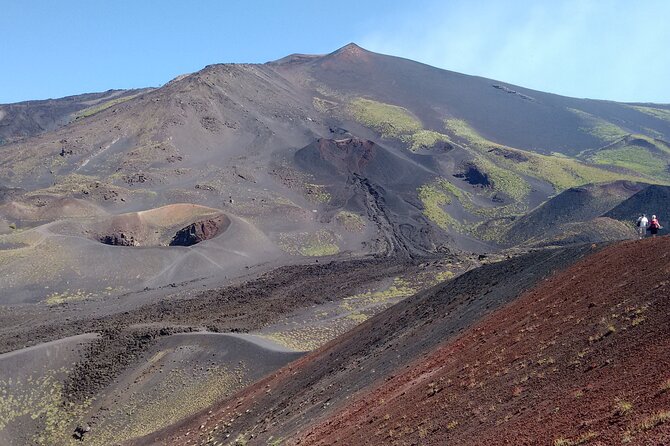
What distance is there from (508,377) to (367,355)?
36.7ft

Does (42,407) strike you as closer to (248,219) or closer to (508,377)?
(508,377)

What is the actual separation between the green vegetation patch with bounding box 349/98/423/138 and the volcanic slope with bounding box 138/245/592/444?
281ft

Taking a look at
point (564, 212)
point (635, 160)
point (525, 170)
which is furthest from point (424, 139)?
point (635, 160)

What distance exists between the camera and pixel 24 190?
3152 inches

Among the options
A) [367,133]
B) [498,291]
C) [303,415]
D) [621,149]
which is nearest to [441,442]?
[303,415]

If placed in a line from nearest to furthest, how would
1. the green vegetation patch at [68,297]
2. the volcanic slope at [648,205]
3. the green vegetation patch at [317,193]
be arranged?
1. the green vegetation patch at [68,297]
2. the volcanic slope at [648,205]
3. the green vegetation patch at [317,193]

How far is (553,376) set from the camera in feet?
39.9

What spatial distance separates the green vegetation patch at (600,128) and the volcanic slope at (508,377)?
125505 mm

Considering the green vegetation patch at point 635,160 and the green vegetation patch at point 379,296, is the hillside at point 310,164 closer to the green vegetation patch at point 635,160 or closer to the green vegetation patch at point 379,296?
the green vegetation patch at point 635,160

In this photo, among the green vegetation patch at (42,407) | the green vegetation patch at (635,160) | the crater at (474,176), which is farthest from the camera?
the green vegetation patch at (635,160)

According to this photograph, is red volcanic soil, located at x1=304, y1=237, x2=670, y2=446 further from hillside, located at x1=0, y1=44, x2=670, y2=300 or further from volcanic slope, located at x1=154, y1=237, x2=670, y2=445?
hillside, located at x1=0, y1=44, x2=670, y2=300

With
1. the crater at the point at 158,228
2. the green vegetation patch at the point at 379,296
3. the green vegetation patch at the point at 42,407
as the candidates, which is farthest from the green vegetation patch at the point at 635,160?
Answer: the green vegetation patch at the point at 42,407

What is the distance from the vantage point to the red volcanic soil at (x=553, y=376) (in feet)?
31.7

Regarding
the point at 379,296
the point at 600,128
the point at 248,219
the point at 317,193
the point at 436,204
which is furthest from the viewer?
the point at 600,128
